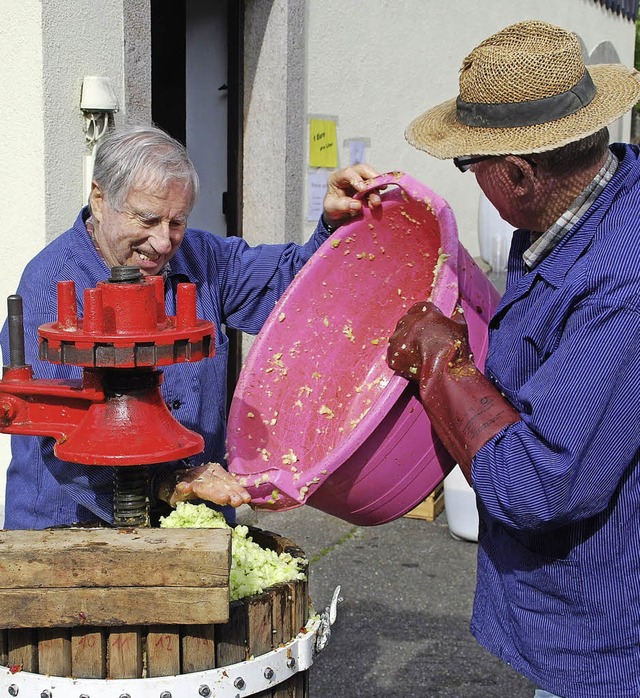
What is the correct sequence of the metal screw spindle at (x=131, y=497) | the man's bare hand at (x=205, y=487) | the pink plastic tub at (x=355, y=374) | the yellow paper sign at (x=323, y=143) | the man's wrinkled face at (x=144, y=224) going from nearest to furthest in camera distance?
the metal screw spindle at (x=131, y=497) → the man's bare hand at (x=205, y=487) → the pink plastic tub at (x=355, y=374) → the man's wrinkled face at (x=144, y=224) → the yellow paper sign at (x=323, y=143)

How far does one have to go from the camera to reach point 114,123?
15.1 feet

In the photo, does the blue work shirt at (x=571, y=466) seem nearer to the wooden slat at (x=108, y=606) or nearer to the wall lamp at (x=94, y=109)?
the wooden slat at (x=108, y=606)

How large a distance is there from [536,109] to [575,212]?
0.25m

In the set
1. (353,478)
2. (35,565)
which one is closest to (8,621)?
(35,565)

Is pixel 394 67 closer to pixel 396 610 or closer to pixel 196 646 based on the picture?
pixel 396 610

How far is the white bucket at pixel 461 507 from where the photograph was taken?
570 centimetres

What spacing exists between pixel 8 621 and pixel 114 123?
3192 mm

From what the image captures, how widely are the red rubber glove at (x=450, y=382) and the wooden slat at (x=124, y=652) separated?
2.63 feet

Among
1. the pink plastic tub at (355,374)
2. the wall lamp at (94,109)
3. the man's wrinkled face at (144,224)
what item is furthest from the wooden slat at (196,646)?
the wall lamp at (94,109)

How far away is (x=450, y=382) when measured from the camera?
2.18m

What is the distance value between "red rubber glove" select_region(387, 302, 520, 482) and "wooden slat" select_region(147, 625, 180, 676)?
2.41 ft

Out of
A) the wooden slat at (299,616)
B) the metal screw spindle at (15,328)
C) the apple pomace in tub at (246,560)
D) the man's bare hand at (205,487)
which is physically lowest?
the wooden slat at (299,616)

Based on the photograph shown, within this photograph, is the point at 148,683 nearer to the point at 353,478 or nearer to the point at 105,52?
the point at 353,478

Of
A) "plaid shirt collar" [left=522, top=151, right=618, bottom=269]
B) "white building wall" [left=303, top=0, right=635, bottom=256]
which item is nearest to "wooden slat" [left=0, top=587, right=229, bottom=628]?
"plaid shirt collar" [left=522, top=151, right=618, bottom=269]
